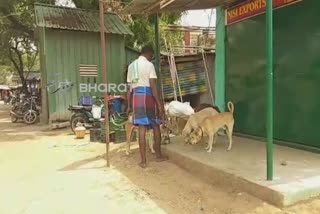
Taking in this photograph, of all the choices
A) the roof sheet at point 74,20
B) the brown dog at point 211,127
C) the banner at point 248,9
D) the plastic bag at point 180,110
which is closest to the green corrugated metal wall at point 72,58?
the roof sheet at point 74,20

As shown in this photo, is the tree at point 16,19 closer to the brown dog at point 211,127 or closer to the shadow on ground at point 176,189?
the shadow on ground at point 176,189

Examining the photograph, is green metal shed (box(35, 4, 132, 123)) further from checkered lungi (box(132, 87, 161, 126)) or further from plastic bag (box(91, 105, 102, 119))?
checkered lungi (box(132, 87, 161, 126))

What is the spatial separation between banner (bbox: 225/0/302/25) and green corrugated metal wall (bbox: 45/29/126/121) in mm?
6937

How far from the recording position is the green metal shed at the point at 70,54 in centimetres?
1393

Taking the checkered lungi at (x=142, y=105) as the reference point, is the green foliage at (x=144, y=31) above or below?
above

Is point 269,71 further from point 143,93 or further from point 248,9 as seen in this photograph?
point 248,9

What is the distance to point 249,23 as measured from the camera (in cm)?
787

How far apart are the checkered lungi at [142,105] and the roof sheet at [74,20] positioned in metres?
7.88

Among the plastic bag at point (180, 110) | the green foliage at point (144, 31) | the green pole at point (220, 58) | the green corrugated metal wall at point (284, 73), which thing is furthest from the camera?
the green foliage at point (144, 31)

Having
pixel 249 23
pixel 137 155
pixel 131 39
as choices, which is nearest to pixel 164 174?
pixel 137 155

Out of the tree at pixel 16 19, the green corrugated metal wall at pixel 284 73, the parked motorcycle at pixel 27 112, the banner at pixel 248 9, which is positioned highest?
the tree at pixel 16 19

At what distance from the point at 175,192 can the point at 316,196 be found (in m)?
1.81

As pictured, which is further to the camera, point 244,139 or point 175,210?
point 244,139

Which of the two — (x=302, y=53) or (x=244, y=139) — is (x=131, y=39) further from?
(x=302, y=53)
